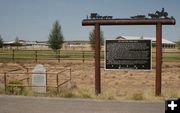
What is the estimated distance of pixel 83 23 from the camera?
1201cm

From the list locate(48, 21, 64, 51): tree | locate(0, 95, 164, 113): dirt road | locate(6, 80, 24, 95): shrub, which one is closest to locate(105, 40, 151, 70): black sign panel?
locate(0, 95, 164, 113): dirt road

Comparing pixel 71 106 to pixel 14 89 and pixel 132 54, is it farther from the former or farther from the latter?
pixel 14 89

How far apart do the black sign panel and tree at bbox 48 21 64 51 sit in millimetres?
47237

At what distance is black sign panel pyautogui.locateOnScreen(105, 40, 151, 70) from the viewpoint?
11.8m

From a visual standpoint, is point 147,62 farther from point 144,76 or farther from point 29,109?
point 144,76

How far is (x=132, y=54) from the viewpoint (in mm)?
11781

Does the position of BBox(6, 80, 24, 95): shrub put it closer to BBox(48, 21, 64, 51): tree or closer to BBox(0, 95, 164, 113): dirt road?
BBox(0, 95, 164, 113): dirt road

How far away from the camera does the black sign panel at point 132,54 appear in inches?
463

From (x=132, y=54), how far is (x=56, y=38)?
4877 cm

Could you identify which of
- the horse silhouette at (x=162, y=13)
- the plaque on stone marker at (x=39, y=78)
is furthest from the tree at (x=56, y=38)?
the horse silhouette at (x=162, y=13)

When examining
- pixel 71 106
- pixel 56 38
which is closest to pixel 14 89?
pixel 71 106

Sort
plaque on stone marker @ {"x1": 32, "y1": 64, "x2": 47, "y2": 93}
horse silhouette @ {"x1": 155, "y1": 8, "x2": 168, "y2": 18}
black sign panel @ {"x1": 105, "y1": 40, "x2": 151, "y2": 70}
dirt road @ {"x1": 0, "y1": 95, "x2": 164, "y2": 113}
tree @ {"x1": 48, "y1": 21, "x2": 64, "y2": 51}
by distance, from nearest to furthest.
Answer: dirt road @ {"x1": 0, "y1": 95, "x2": 164, "y2": 113}, horse silhouette @ {"x1": 155, "y1": 8, "x2": 168, "y2": 18}, black sign panel @ {"x1": 105, "y1": 40, "x2": 151, "y2": 70}, plaque on stone marker @ {"x1": 32, "y1": 64, "x2": 47, "y2": 93}, tree @ {"x1": 48, "y1": 21, "x2": 64, "y2": 51}

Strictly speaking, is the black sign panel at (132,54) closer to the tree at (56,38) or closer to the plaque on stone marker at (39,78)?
the plaque on stone marker at (39,78)

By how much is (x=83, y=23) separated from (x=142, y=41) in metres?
2.28
